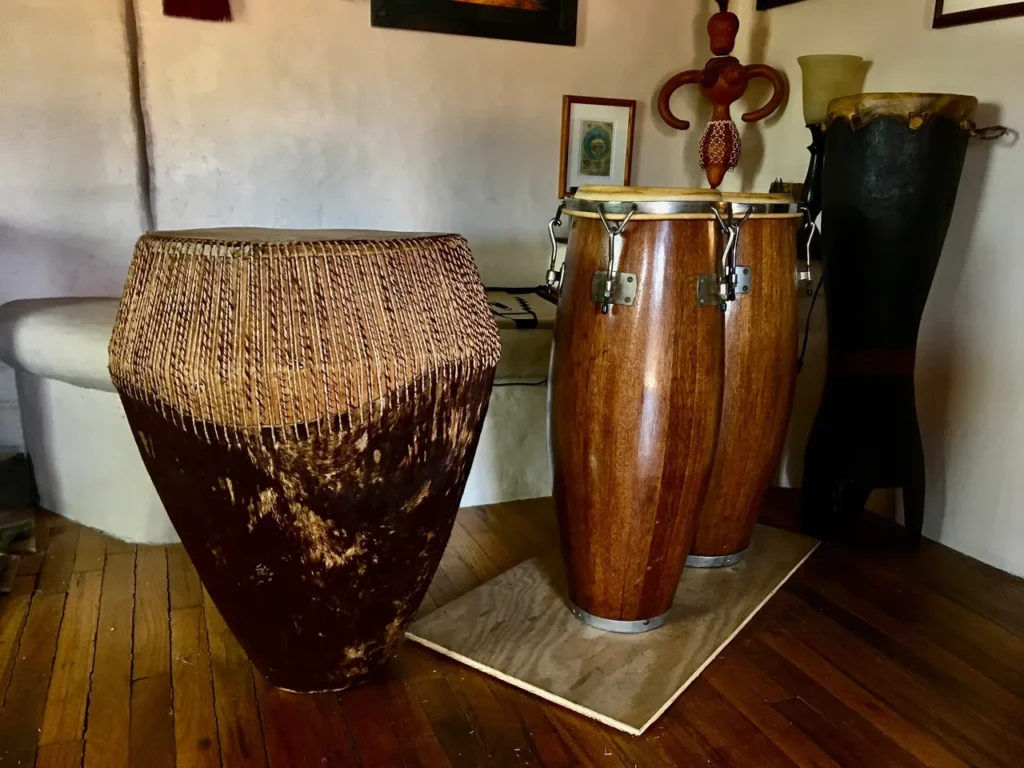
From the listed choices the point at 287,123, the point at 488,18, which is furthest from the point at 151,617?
the point at 488,18

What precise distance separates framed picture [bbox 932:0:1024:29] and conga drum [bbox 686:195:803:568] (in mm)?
610

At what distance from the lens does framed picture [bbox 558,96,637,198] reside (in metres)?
2.44

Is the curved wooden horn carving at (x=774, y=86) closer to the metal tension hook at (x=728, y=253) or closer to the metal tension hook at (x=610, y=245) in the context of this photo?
the metal tension hook at (x=728, y=253)

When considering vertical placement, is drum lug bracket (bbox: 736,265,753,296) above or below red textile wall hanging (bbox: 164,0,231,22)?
below

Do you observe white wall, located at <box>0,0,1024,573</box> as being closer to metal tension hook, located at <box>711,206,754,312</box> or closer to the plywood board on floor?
the plywood board on floor

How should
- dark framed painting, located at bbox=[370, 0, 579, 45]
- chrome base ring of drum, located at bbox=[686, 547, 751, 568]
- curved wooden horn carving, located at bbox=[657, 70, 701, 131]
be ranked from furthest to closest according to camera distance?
curved wooden horn carving, located at bbox=[657, 70, 701, 131] → dark framed painting, located at bbox=[370, 0, 579, 45] → chrome base ring of drum, located at bbox=[686, 547, 751, 568]

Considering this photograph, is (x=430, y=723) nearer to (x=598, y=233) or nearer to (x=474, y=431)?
(x=474, y=431)

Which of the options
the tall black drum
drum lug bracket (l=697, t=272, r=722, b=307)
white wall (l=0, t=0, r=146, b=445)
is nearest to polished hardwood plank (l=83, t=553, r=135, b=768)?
white wall (l=0, t=0, r=146, b=445)

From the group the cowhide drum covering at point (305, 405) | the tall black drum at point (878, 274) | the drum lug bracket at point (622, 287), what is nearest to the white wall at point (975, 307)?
the tall black drum at point (878, 274)

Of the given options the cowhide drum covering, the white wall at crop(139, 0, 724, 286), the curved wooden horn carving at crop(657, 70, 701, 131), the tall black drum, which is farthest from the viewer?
the curved wooden horn carving at crop(657, 70, 701, 131)

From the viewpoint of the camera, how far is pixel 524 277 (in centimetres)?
252

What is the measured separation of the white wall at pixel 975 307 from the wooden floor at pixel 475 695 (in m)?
0.23

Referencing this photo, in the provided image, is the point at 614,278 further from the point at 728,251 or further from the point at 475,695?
the point at 475,695

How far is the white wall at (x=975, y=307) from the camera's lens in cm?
167
